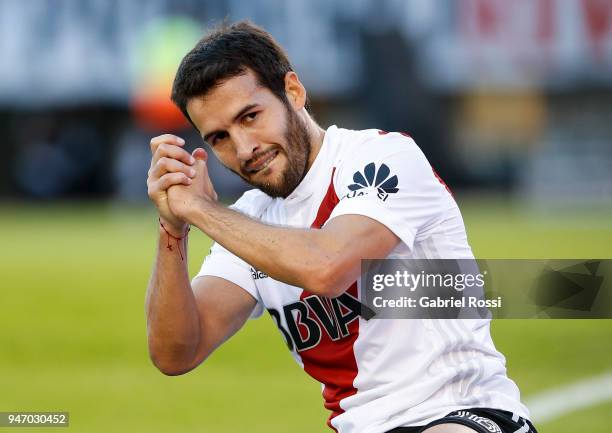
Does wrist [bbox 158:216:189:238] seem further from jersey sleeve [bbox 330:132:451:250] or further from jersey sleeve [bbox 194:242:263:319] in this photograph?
jersey sleeve [bbox 330:132:451:250]

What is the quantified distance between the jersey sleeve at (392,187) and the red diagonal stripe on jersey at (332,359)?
11cm

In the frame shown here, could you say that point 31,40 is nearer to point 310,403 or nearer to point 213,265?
point 310,403

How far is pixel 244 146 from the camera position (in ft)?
14.8

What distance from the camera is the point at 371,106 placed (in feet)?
100

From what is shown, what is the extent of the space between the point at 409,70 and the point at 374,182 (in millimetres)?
26360

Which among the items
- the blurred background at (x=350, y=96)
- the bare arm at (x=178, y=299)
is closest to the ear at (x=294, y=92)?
the bare arm at (x=178, y=299)

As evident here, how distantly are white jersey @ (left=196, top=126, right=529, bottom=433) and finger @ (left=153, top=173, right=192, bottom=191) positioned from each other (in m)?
0.52

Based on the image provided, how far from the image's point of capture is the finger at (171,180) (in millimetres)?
4406

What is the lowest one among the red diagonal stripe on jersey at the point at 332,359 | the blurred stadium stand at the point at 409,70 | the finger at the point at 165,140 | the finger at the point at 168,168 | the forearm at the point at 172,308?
the red diagonal stripe on jersey at the point at 332,359

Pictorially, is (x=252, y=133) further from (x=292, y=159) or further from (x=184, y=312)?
(x=184, y=312)

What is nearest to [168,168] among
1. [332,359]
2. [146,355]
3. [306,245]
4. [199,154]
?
[199,154]

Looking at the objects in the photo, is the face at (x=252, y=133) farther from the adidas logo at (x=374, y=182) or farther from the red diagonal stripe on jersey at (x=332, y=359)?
the adidas logo at (x=374, y=182)

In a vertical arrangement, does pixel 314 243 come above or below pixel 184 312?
below

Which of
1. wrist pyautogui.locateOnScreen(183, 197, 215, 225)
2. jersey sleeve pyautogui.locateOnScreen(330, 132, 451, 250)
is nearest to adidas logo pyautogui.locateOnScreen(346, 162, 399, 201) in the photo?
jersey sleeve pyautogui.locateOnScreen(330, 132, 451, 250)
